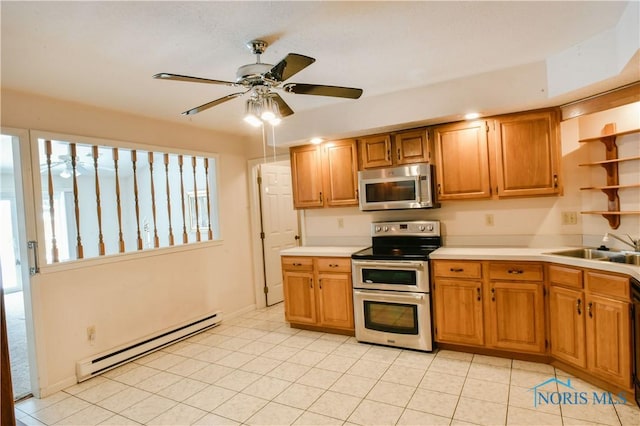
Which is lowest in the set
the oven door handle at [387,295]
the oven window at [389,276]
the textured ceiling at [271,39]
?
the oven door handle at [387,295]

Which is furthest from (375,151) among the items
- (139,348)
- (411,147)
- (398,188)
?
(139,348)

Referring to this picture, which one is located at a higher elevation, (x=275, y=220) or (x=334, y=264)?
(x=275, y=220)

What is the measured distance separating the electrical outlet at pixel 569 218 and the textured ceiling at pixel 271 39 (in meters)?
1.37

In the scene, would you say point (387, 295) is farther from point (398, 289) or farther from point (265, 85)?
point (265, 85)


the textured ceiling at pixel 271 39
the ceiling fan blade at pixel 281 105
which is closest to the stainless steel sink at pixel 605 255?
the textured ceiling at pixel 271 39

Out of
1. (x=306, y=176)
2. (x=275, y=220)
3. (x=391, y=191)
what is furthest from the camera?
(x=275, y=220)

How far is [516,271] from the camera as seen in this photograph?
9.40ft

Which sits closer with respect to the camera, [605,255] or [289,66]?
[289,66]

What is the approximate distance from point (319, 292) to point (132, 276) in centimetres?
189

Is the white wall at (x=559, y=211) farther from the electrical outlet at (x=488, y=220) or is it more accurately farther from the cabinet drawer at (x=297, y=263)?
the cabinet drawer at (x=297, y=263)

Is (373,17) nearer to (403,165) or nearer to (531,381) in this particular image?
(403,165)

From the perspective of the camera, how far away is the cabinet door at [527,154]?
115 inches

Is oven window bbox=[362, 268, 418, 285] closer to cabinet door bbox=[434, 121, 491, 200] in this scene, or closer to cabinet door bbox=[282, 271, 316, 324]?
cabinet door bbox=[282, 271, 316, 324]

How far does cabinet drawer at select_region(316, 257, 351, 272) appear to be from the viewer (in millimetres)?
3627
